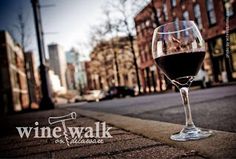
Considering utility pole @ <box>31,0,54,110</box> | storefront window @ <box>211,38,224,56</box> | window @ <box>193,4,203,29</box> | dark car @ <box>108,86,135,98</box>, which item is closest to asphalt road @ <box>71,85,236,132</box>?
utility pole @ <box>31,0,54,110</box>

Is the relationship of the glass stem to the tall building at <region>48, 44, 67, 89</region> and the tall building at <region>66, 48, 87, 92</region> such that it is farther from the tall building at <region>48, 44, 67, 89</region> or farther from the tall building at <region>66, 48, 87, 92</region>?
the tall building at <region>48, 44, 67, 89</region>

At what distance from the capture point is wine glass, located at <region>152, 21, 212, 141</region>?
72.4 inches

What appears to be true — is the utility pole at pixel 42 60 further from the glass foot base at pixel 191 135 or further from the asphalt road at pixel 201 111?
the glass foot base at pixel 191 135

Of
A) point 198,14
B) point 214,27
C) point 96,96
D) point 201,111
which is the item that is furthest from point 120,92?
point 201,111

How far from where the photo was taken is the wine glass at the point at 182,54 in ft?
6.03

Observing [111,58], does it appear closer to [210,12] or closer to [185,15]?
[185,15]

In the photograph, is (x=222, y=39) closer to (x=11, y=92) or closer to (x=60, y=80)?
(x=11, y=92)

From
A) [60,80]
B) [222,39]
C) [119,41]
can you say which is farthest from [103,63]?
[60,80]

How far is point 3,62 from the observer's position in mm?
41125

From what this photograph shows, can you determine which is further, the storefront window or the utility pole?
the storefront window

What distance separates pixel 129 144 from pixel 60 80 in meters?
140

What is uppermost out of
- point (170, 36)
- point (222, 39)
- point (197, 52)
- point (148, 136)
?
point (222, 39)

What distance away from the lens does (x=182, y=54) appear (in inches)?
72.3

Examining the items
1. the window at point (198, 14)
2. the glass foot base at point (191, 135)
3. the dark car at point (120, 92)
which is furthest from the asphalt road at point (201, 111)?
the dark car at point (120, 92)
